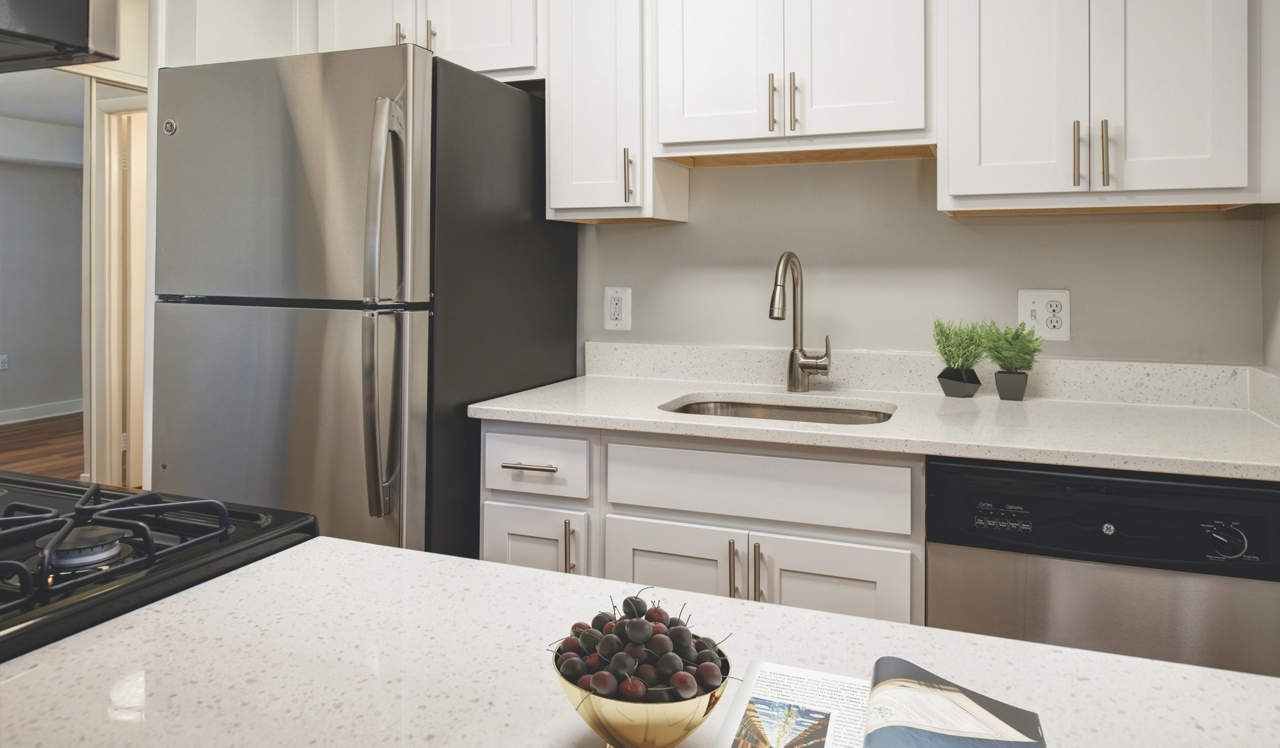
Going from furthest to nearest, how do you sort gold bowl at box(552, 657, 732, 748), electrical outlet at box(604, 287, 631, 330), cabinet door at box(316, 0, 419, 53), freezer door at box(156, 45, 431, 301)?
electrical outlet at box(604, 287, 631, 330), cabinet door at box(316, 0, 419, 53), freezer door at box(156, 45, 431, 301), gold bowl at box(552, 657, 732, 748)

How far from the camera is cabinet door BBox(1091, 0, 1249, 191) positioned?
1.71 meters

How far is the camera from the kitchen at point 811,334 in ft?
4.96

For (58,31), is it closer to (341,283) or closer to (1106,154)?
(341,283)

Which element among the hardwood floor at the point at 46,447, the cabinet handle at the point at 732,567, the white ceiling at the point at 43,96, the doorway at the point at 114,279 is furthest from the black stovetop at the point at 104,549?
the hardwood floor at the point at 46,447

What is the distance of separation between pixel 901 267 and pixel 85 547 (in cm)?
199

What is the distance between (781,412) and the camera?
2324 millimetres

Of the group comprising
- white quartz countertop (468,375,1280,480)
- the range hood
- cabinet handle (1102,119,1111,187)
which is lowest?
white quartz countertop (468,375,1280,480)

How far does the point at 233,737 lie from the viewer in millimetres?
618

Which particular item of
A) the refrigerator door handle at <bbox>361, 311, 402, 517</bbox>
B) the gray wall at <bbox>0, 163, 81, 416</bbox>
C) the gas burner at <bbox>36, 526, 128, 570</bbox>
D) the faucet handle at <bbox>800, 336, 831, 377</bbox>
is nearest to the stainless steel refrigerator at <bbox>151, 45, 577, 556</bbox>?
the refrigerator door handle at <bbox>361, 311, 402, 517</bbox>

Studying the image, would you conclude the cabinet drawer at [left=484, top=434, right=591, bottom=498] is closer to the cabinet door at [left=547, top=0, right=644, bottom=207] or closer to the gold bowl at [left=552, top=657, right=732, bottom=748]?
the cabinet door at [left=547, top=0, right=644, bottom=207]

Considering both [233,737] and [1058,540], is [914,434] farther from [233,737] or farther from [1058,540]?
[233,737]

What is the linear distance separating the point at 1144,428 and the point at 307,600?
168cm

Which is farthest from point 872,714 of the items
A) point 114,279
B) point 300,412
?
point 114,279

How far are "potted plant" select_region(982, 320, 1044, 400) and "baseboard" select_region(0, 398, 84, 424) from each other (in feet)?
16.4
